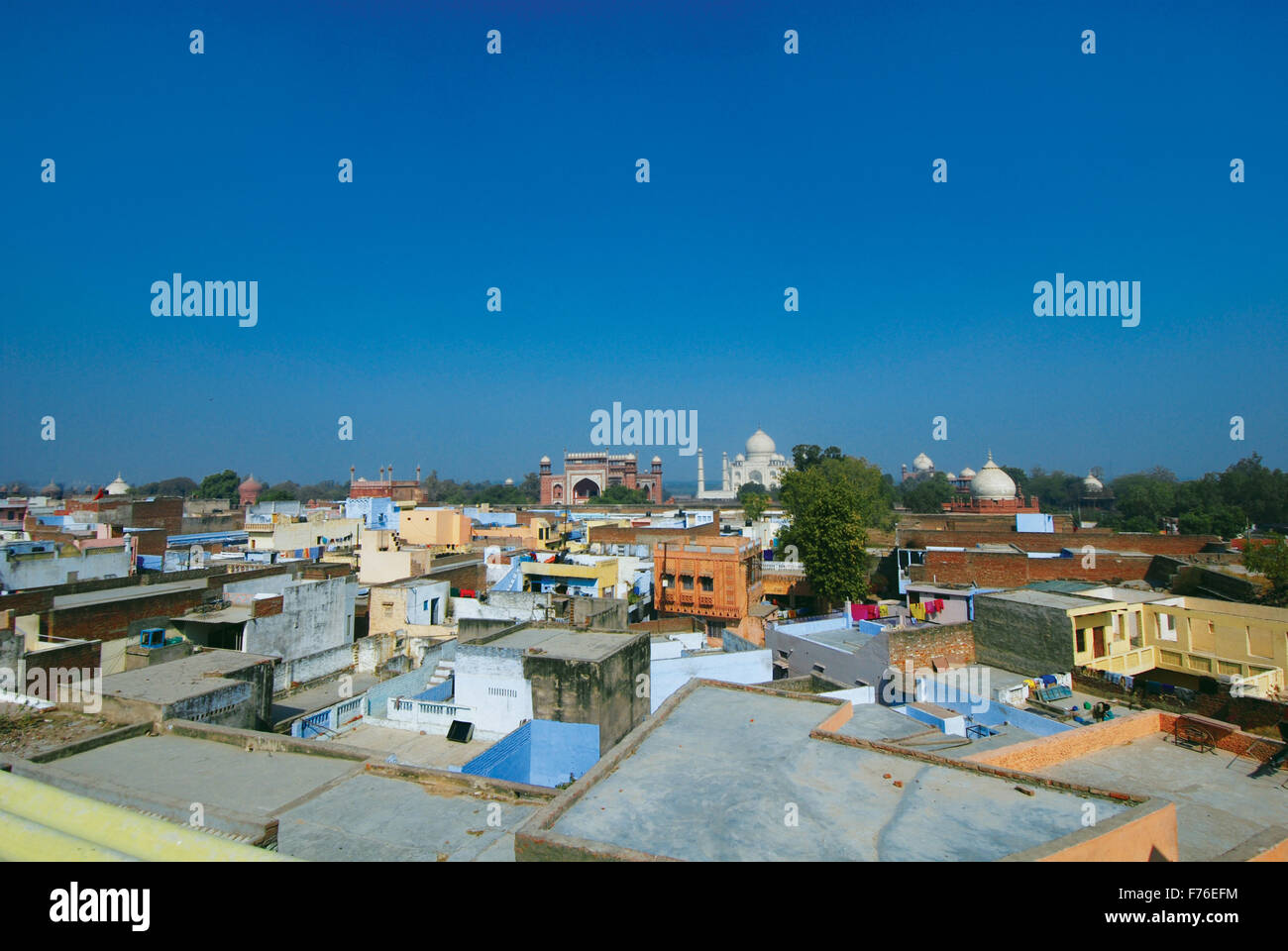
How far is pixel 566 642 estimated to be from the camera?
14344 mm

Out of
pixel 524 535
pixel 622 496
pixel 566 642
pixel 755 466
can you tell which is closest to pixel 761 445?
pixel 755 466

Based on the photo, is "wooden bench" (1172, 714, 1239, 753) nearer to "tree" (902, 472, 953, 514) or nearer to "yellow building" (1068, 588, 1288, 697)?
"yellow building" (1068, 588, 1288, 697)

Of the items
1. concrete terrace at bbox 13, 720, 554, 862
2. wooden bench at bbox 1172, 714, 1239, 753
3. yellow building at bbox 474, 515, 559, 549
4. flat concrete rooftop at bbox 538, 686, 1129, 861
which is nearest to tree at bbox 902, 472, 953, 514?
yellow building at bbox 474, 515, 559, 549

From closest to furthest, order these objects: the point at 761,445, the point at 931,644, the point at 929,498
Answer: the point at 931,644, the point at 929,498, the point at 761,445

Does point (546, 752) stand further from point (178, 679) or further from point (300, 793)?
point (178, 679)

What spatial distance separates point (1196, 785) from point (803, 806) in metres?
8.15

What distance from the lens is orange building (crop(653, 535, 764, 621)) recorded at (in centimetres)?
2456

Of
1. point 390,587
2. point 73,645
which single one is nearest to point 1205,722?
point 73,645

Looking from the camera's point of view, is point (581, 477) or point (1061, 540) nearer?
point (1061, 540)

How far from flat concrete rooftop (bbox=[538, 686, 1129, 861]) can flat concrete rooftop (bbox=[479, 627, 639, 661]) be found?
696 centimetres

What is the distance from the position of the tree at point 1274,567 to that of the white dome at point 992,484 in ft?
125

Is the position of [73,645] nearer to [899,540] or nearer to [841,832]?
[841,832]

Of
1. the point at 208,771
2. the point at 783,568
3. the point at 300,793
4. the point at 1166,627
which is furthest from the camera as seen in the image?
the point at 783,568
